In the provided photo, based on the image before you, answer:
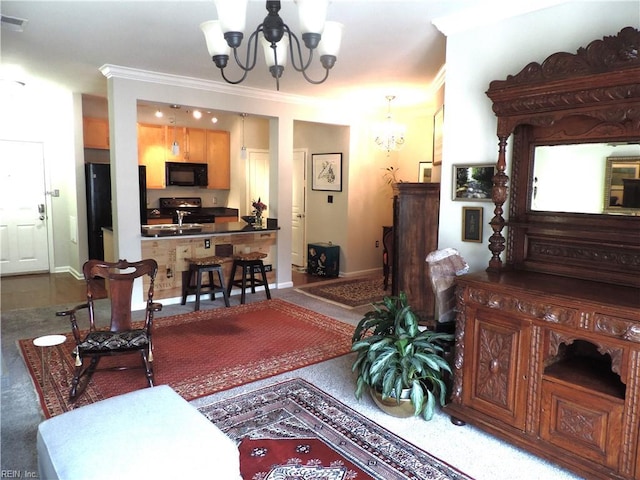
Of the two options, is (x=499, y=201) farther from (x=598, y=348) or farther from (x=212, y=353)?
(x=212, y=353)

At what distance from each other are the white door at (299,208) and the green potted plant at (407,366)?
16.7 ft

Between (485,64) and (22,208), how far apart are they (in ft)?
22.5

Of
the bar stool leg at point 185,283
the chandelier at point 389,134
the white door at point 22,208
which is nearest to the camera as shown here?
the bar stool leg at point 185,283

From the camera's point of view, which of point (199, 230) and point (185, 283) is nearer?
point (185, 283)

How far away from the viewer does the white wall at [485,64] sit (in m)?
2.67

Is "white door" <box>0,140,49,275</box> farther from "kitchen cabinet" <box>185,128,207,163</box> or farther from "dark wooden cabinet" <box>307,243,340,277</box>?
"dark wooden cabinet" <box>307,243,340,277</box>

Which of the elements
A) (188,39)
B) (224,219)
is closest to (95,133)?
(224,219)

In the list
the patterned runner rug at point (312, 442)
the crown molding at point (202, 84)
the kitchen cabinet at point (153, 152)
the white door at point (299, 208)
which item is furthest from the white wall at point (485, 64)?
the kitchen cabinet at point (153, 152)

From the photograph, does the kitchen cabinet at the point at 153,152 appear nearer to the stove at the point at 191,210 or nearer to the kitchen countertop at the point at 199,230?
the stove at the point at 191,210

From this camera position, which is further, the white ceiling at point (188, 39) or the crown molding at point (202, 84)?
the crown molding at point (202, 84)

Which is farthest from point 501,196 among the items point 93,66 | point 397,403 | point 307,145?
point 307,145

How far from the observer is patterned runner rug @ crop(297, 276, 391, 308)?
224 inches

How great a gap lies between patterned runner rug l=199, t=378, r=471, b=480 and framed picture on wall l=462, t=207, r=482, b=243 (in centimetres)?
148

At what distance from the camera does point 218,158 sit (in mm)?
8312
